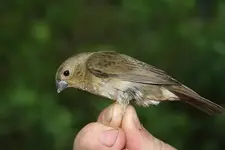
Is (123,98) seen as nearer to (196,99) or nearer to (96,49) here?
(196,99)

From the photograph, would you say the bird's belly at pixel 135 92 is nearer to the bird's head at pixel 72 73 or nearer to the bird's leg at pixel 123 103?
the bird's leg at pixel 123 103

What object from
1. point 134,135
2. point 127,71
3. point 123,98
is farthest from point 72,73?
point 134,135

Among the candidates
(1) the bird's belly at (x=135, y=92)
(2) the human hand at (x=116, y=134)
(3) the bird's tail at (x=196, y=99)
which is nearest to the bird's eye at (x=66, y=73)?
(1) the bird's belly at (x=135, y=92)

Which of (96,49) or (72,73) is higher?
(72,73)

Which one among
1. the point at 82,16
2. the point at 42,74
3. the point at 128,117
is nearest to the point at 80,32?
the point at 82,16

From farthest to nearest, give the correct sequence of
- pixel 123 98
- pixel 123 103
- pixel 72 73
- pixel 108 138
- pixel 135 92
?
pixel 72 73
pixel 135 92
pixel 123 98
pixel 123 103
pixel 108 138

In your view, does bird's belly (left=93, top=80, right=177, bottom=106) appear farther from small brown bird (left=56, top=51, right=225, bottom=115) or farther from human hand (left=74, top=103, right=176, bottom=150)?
human hand (left=74, top=103, right=176, bottom=150)

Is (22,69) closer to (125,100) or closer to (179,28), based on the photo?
(179,28)

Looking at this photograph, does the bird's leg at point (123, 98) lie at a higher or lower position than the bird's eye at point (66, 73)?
higher
